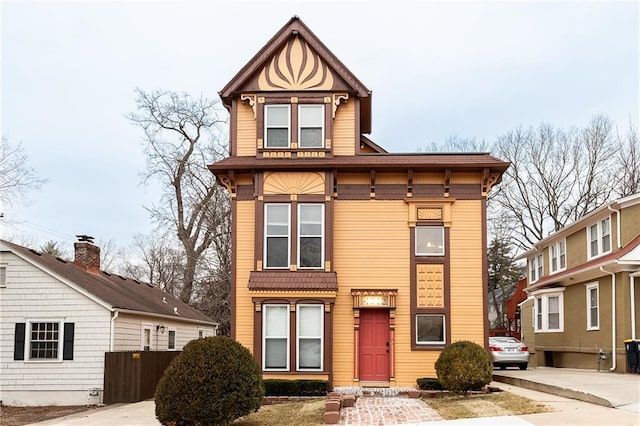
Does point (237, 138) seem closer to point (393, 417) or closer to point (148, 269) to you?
point (393, 417)

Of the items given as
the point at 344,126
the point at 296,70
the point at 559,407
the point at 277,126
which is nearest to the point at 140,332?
the point at 277,126

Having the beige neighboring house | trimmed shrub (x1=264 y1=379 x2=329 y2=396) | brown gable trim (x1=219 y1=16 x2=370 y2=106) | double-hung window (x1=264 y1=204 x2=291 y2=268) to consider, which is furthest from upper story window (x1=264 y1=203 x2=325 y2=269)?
the beige neighboring house

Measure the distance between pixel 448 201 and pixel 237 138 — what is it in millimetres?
6963

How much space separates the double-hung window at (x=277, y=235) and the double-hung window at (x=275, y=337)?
140cm

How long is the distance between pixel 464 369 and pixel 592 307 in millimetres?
10794

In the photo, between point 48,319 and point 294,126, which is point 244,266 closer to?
point 294,126

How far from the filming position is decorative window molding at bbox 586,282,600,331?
26547 mm

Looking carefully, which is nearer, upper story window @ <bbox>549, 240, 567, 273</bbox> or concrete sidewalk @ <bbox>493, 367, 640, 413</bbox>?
concrete sidewalk @ <bbox>493, 367, 640, 413</bbox>

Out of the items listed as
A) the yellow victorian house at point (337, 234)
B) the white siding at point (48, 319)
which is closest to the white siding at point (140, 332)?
the white siding at point (48, 319)

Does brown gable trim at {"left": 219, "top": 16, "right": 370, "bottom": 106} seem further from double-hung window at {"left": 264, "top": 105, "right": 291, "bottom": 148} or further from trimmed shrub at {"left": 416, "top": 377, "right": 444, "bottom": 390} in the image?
trimmed shrub at {"left": 416, "top": 377, "right": 444, "bottom": 390}

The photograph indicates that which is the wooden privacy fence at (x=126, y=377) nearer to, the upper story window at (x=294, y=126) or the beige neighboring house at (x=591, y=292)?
the upper story window at (x=294, y=126)

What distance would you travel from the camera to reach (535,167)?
50.8 m

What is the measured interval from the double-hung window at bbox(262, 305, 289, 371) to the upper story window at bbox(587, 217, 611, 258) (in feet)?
42.2

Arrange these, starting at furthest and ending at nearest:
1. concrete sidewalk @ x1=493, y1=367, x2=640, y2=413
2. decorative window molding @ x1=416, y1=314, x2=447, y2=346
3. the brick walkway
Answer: decorative window molding @ x1=416, y1=314, x2=447, y2=346 → the brick walkway → concrete sidewalk @ x1=493, y1=367, x2=640, y2=413
